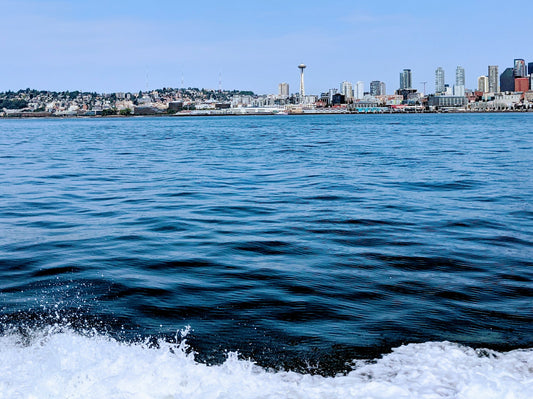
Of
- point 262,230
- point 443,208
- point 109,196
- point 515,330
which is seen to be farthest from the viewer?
point 109,196

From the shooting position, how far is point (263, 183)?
731 inches

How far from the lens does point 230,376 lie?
4832 millimetres

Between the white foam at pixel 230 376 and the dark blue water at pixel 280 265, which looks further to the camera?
the dark blue water at pixel 280 265

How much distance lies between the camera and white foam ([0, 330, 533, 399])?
4512 millimetres

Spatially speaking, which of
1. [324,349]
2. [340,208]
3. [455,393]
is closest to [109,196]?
[340,208]

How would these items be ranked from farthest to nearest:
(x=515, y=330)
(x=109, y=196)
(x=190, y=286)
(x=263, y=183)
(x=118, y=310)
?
(x=263, y=183), (x=109, y=196), (x=190, y=286), (x=118, y=310), (x=515, y=330)

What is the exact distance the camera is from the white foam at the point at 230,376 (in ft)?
14.8

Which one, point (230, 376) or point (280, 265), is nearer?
point (230, 376)

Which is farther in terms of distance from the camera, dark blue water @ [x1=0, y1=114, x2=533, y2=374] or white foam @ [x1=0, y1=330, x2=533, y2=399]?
dark blue water @ [x1=0, y1=114, x2=533, y2=374]

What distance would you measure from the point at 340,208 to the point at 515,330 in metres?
7.55

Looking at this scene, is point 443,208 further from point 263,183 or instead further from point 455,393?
point 455,393

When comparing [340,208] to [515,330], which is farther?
[340,208]

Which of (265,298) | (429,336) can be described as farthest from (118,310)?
(429,336)

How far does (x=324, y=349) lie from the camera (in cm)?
550
